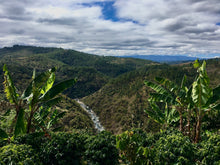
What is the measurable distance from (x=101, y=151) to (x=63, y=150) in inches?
71.9

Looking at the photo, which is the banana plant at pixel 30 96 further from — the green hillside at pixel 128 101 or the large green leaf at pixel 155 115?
the green hillside at pixel 128 101

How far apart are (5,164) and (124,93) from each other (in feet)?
242

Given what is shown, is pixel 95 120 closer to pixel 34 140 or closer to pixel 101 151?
pixel 34 140

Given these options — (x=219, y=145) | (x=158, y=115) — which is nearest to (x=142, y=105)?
(x=158, y=115)

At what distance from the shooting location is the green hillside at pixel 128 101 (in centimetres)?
5778

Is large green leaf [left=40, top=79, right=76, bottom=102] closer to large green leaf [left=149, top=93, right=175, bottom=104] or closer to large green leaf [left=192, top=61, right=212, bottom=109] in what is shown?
large green leaf [left=149, top=93, right=175, bottom=104]

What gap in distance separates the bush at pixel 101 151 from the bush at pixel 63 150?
22.1 inches

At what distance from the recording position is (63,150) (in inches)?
302

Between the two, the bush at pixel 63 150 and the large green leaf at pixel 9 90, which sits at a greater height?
the large green leaf at pixel 9 90

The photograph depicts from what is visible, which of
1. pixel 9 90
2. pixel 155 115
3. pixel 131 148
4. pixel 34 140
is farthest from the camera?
pixel 155 115

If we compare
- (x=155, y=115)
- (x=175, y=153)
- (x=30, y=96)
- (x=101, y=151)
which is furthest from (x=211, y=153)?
(x=30, y=96)

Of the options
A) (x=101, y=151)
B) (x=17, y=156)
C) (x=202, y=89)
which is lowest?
(x=101, y=151)

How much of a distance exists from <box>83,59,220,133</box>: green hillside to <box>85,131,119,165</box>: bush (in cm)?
4241

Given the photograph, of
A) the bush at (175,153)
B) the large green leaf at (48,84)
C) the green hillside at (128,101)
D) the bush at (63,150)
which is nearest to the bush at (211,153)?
the bush at (175,153)
